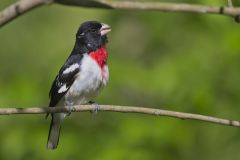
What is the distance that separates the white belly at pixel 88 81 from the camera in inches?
155

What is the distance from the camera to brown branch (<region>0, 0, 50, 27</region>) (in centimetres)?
123

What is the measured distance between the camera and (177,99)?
16.2ft

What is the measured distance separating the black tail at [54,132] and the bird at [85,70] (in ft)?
1.38

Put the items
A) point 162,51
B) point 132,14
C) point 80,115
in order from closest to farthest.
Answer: point 80,115
point 162,51
point 132,14

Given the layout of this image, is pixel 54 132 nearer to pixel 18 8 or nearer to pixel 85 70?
pixel 85 70

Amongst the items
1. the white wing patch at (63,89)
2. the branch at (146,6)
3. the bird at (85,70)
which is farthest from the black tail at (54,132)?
the branch at (146,6)

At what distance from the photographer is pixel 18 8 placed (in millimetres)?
1244

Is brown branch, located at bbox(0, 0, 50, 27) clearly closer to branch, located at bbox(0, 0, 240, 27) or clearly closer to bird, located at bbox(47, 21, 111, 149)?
branch, located at bbox(0, 0, 240, 27)

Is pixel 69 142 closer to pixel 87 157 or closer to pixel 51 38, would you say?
pixel 87 157

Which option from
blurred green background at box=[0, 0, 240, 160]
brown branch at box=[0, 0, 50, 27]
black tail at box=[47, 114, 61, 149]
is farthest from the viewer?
blurred green background at box=[0, 0, 240, 160]

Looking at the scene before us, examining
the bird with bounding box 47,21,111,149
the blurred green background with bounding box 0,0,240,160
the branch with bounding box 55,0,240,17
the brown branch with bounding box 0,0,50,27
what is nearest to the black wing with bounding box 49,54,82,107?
the bird with bounding box 47,21,111,149

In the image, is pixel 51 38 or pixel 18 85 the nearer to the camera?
pixel 18 85

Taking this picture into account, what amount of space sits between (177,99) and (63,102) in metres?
1.10

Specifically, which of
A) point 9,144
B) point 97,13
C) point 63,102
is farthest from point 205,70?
point 97,13
